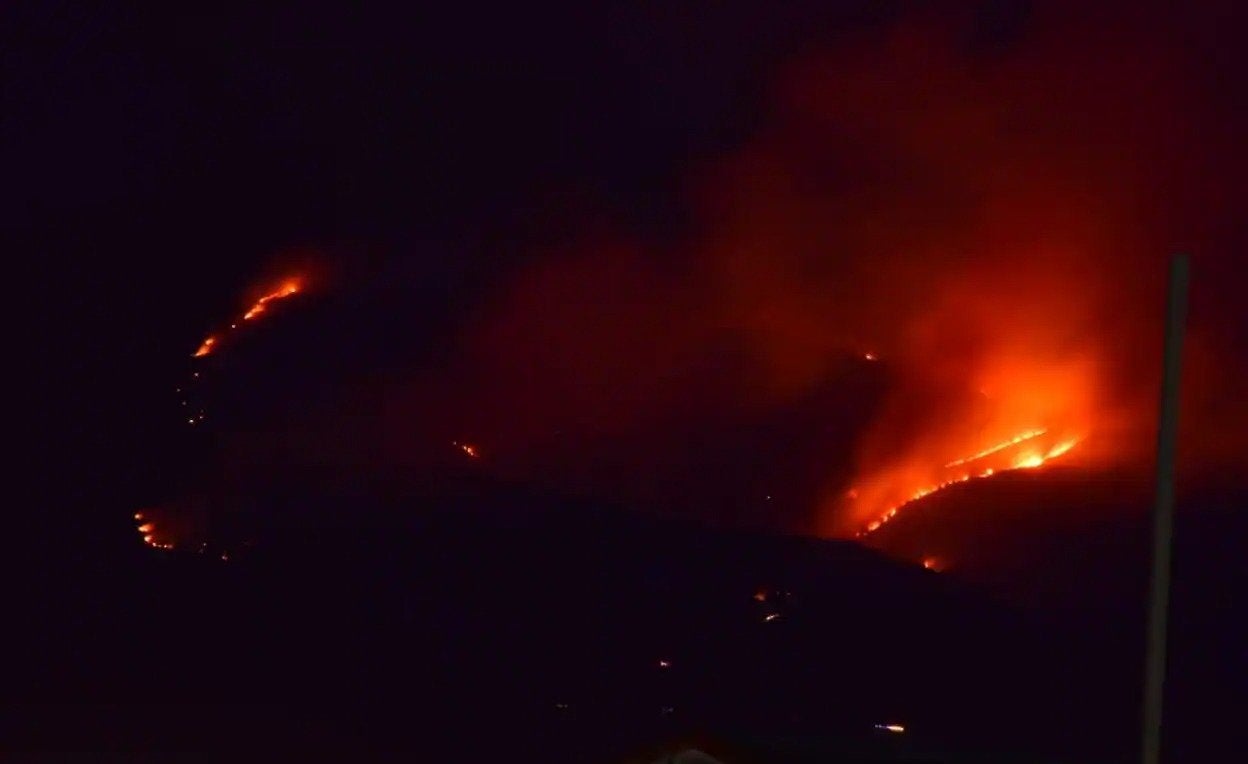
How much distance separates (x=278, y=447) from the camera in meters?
11.6

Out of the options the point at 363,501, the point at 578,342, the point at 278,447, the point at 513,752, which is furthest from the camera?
the point at 578,342

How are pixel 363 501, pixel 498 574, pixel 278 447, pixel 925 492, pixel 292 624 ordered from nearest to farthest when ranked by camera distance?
pixel 292 624 → pixel 498 574 → pixel 363 501 → pixel 278 447 → pixel 925 492

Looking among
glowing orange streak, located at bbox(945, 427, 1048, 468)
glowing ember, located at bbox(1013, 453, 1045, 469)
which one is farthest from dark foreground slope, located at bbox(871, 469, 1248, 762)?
glowing orange streak, located at bbox(945, 427, 1048, 468)

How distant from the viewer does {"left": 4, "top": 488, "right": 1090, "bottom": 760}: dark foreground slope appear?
7.87 m

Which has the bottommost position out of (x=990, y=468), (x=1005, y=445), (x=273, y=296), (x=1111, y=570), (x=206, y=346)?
(x=1111, y=570)

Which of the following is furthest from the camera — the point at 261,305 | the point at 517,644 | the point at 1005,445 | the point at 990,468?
the point at 1005,445

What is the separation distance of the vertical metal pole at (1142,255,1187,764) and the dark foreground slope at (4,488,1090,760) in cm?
411

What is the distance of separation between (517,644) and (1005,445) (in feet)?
18.6

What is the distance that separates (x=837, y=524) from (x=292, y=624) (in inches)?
187

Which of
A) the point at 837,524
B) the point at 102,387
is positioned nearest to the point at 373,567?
the point at 102,387

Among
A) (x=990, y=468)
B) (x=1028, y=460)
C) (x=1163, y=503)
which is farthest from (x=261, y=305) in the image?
(x=1163, y=503)

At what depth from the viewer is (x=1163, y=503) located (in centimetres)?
350

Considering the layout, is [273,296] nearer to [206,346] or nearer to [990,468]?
[206,346]

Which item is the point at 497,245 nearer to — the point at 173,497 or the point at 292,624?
the point at 173,497
